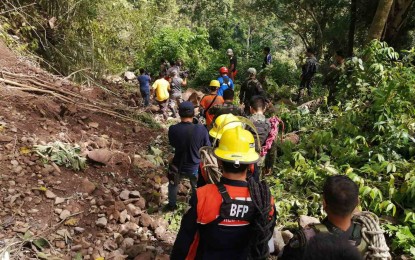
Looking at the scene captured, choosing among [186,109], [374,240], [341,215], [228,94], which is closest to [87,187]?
[186,109]

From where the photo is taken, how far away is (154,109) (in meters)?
9.70

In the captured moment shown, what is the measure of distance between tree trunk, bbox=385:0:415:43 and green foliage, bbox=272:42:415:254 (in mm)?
3489

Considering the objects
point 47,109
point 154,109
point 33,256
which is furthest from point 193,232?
point 154,109

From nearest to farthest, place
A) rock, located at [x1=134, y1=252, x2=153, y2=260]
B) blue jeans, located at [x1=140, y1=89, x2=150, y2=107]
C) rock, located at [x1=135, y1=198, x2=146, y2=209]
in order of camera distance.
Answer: rock, located at [x1=134, y1=252, x2=153, y2=260] → rock, located at [x1=135, y1=198, x2=146, y2=209] → blue jeans, located at [x1=140, y1=89, x2=150, y2=107]

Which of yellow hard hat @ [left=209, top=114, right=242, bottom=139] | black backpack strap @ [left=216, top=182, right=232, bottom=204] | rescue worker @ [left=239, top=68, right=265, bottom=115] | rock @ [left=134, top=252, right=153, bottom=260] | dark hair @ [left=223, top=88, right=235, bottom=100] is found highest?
black backpack strap @ [left=216, top=182, right=232, bottom=204]

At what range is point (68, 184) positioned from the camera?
4.77 m

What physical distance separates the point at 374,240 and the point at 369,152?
11.0ft

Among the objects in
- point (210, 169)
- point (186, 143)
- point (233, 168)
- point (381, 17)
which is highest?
point (381, 17)

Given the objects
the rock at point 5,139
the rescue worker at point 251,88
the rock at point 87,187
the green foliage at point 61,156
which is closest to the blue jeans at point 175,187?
the rock at point 87,187

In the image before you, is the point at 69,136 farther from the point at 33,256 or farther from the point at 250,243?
the point at 250,243

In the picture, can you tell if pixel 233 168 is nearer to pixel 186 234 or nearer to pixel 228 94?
pixel 186 234

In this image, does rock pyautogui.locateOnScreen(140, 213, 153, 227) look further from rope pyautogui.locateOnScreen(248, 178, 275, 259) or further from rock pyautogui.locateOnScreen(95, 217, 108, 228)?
rope pyautogui.locateOnScreen(248, 178, 275, 259)

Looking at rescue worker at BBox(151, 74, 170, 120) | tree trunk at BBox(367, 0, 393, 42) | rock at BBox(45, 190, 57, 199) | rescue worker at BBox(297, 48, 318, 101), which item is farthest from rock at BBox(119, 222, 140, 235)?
rescue worker at BBox(297, 48, 318, 101)

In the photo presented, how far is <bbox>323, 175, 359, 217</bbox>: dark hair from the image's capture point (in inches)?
80.5
